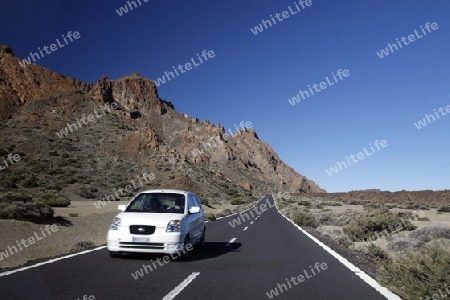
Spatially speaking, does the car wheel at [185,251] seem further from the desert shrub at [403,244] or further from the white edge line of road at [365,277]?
the desert shrub at [403,244]

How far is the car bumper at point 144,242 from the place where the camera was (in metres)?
9.40

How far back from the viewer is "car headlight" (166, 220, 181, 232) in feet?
31.5

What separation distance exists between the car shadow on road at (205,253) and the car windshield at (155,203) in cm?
116

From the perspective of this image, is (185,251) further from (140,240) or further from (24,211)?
(24,211)

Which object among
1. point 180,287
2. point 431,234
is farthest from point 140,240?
point 431,234

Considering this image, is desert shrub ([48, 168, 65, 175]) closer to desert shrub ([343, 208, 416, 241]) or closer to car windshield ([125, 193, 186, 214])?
desert shrub ([343, 208, 416, 241])

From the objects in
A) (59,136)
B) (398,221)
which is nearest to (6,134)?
(59,136)

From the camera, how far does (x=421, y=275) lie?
6.55 meters

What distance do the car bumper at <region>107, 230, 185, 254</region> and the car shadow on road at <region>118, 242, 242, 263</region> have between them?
668 millimetres

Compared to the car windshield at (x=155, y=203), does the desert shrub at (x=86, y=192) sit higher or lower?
higher

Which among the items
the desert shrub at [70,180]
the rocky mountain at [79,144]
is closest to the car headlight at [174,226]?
the rocky mountain at [79,144]

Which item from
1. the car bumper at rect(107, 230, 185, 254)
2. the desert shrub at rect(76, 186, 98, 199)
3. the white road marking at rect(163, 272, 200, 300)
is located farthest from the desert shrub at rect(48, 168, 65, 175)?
the white road marking at rect(163, 272, 200, 300)

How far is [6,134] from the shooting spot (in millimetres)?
64688

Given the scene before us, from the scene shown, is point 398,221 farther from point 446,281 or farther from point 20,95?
point 20,95
